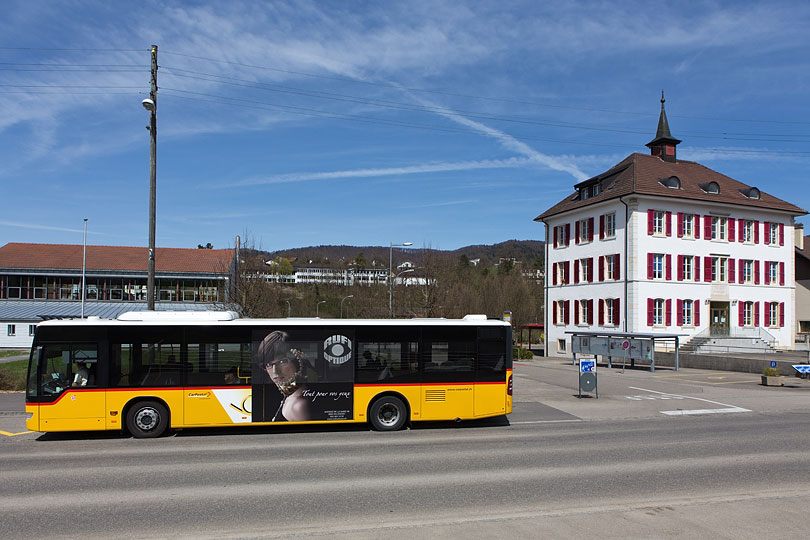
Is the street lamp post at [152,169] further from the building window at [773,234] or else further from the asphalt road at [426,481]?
the building window at [773,234]

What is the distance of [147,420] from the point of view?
1320cm

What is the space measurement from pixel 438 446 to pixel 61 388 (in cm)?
769

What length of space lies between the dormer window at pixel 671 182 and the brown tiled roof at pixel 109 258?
38385mm

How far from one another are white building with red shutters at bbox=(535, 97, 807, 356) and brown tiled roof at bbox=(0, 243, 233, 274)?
106 ft

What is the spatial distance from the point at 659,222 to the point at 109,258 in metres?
52.0

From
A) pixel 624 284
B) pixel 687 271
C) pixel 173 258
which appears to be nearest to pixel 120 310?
pixel 173 258

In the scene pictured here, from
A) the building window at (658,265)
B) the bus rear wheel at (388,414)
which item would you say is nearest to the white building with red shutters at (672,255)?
the building window at (658,265)

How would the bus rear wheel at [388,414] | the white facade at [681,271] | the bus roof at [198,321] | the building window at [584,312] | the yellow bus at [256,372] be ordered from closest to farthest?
the yellow bus at [256,372] < the bus roof at [198,321] < the bus rear wheel at [388,414] < the white facade at [681,271] < the building window at [584,312]

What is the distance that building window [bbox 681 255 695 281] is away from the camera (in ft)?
149

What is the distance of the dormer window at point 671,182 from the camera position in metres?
46.0

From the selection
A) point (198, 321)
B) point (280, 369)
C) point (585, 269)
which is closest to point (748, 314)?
point (585, 269)

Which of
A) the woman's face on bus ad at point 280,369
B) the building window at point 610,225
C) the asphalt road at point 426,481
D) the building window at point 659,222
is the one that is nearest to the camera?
the asphalt road at point 426,481

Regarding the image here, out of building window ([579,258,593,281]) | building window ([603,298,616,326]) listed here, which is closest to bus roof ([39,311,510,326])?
building window ([603,298,616,326])

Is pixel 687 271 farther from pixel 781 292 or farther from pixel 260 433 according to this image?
pixel 260 433
